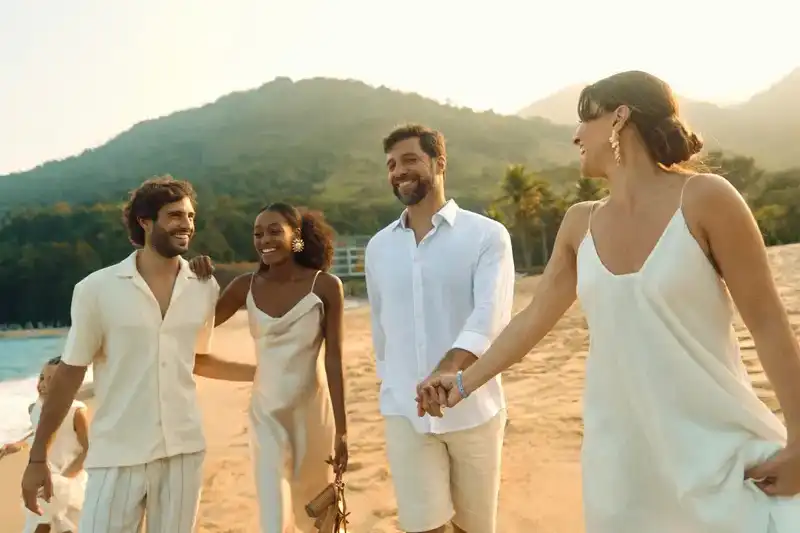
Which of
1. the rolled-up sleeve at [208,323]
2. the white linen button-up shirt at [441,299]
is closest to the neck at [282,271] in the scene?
the rolled-up sleeve at [208,323]

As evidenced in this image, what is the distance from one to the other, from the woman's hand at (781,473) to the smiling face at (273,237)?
2.45 m

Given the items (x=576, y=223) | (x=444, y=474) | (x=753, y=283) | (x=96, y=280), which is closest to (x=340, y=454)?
(x=444, y=474)

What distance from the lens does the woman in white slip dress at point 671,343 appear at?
62.5 inches

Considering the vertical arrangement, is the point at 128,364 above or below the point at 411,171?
below

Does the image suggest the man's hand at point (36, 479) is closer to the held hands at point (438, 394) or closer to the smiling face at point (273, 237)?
the smiling face at point (273, 237)

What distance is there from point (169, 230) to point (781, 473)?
96.3 inches

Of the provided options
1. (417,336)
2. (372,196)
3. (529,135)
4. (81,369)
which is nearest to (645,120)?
(417,336)

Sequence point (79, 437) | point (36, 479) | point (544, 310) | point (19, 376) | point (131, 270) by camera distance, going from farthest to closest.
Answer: point (19, 376), point (79, 437), point (131, 270), point (36, 479), point (544, 310)

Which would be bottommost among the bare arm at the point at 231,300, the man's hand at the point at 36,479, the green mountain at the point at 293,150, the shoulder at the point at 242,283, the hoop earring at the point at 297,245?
the man's hand at the point at 36,479

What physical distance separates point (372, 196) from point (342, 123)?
2520 inches

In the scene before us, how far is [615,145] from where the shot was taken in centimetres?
181

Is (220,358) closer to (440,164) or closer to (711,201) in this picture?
(440,164)

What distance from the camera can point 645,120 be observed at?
69.3 inches

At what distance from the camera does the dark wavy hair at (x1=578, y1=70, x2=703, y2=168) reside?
1.75m
